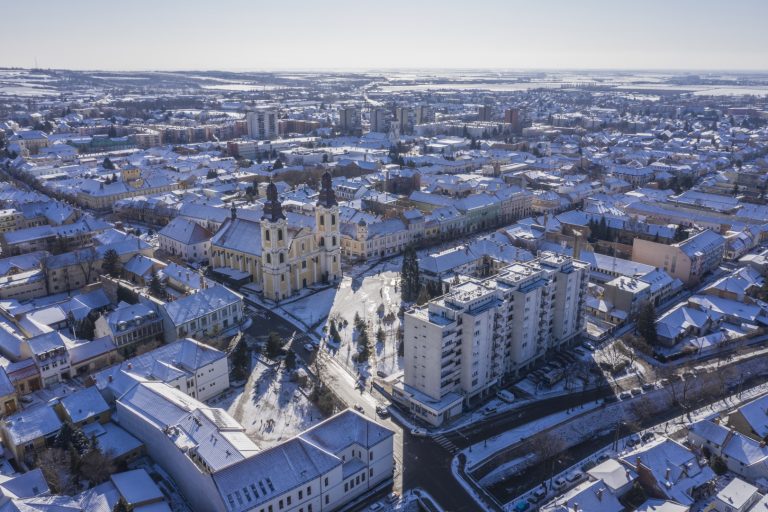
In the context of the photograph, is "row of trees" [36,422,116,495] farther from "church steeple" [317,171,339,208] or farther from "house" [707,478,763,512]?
"church steeple" [317,171,339,208]

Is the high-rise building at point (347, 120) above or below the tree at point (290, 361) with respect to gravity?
above

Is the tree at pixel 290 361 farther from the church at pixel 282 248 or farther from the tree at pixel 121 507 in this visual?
the tree at pixel 121 507

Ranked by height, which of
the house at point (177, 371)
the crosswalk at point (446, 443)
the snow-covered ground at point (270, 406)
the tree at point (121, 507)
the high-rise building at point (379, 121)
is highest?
the high-rise building at point (379, 121)

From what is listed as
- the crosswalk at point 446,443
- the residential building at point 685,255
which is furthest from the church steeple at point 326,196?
the residential building at point 685,255

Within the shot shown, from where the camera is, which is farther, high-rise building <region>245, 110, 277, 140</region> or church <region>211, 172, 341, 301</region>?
high-rise building <region>245, 110, 277, 140</region>

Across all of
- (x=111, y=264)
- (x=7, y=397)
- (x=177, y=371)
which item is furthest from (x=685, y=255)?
(x=7, y=397)

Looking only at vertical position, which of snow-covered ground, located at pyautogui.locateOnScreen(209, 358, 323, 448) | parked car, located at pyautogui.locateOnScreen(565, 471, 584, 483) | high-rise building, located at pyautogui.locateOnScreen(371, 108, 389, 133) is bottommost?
parked car, located at pyautogui.locateOnScreen(565, 471, 584, 483)

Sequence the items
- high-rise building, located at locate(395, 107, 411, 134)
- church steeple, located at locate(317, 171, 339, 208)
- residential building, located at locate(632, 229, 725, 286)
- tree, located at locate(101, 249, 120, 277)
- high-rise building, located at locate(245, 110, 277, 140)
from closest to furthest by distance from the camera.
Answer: tree, located at locate(101, 249, 120, 277) → church steeple, located at locate(317, 171, 339, 208) → residential building, located at locate(632, 229, 725, 286) → high-rise building, located at locate(245, 110, 277, 140) → high-rise building, located at locate(395, 107, 411, 134)

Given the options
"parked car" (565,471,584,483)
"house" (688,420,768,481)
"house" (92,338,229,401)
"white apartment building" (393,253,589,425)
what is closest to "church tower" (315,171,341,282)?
"white apartment building" (393,253,589,425)

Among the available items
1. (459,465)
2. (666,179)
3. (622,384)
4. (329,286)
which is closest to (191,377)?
(459,465)
